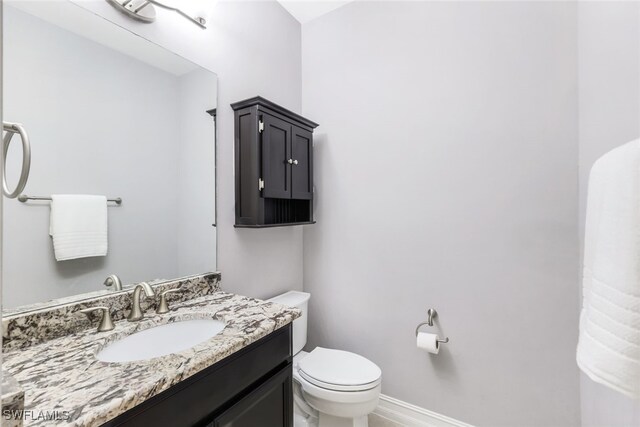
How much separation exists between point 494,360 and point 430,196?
0.88 metres

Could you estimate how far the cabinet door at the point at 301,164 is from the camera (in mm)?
1758

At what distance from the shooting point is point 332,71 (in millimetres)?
1977

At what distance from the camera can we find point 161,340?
3.65 feet

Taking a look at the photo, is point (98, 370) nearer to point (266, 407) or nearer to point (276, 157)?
point (266, 407)

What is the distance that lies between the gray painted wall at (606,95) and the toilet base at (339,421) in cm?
95

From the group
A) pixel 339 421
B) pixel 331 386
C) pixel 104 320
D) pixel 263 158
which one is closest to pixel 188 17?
pixel 263 158

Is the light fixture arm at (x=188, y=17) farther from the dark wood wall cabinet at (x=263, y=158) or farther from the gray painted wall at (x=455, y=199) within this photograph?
the gray painted wall at (x=455, y=199)

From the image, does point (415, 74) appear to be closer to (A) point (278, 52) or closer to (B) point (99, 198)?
(A) point (278, 52)

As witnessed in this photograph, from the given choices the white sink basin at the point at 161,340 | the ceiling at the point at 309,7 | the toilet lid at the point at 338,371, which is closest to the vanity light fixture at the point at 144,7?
the ceiling at the point at 309,7

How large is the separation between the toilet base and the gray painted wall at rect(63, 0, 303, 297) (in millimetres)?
723

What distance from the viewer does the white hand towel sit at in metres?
1.00

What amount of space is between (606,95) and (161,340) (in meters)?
1.80

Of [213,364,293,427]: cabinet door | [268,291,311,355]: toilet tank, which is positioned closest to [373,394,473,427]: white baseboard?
[268,291,311,355]: toilet tank

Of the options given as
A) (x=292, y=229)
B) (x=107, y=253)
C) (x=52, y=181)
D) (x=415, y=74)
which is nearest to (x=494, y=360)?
(x=292, y=229)
